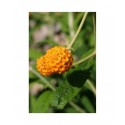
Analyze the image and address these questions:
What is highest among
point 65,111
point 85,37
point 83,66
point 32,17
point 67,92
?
point 32,17

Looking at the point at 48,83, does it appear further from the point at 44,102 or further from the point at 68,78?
the point at 68,78

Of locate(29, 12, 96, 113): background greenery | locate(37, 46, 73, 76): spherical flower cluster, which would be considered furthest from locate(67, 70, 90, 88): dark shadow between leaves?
locate(37, 46, 73, 76): spherical flower cluster

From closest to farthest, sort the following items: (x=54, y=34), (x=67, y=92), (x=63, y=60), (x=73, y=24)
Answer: (x=63, y=60) < (x=67, y=92) < (x=73, y=24) < (x=54, y=34)

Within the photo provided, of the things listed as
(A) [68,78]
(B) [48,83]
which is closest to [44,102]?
(B) [48,83]

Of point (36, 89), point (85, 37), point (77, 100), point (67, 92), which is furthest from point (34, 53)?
point (36, 89)

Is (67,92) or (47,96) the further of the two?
(47,96)

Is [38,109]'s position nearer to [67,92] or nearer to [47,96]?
[47,96]

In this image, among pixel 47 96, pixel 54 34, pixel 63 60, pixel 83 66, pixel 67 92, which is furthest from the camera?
pixel 54 34

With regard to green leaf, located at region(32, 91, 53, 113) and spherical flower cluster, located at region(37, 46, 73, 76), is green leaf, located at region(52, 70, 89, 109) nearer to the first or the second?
spherical flower cluster, located at region(37, 46, 73, 76)
